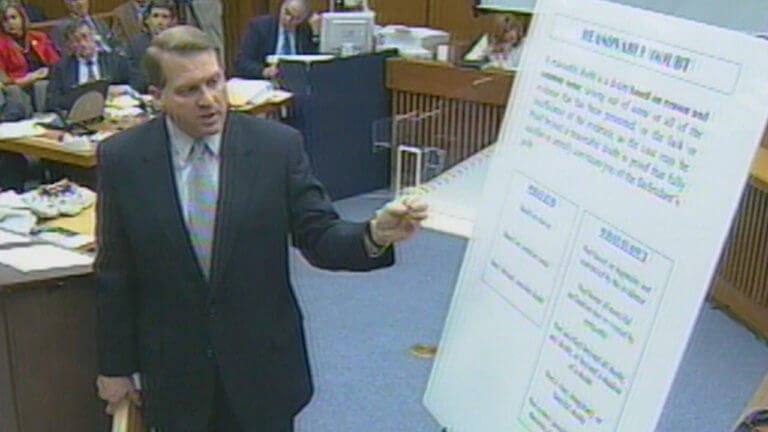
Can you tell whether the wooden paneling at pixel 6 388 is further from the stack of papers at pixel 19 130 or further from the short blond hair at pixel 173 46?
the stack of papers at pixel 19 130

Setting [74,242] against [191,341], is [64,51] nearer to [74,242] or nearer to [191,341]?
[74,242]

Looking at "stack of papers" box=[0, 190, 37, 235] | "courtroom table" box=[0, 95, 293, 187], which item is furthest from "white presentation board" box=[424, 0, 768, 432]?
"courtroom table" box=[0, 95, 293, 187]

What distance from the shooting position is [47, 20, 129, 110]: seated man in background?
5246mm

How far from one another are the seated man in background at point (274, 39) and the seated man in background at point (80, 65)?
829 mm

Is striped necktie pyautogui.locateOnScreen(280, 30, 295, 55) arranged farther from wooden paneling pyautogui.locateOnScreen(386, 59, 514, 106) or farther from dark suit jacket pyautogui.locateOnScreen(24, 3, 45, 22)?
dark suit jacket pyautogui.locateOnScreen(24, 3, 45, 22)

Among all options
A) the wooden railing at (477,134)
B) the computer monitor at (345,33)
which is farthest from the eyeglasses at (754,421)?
the computer monitor at (345,33)

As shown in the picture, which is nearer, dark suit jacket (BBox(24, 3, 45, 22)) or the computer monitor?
the computer monitor

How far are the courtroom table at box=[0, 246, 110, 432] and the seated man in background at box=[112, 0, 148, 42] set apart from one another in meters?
4.57

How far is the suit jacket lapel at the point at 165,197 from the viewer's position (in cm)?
200

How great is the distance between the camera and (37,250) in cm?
265

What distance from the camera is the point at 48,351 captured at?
245cm

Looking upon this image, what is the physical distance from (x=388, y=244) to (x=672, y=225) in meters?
0.76

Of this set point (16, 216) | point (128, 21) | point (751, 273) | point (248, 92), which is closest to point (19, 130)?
point (248, 92)

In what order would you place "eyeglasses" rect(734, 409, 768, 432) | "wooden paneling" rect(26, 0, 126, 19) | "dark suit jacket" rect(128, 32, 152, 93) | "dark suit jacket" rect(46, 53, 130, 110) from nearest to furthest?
"eyeglasses" rect(734, 409, 768, 432) < "dark suit jacket" rect(46, 53, 130, 110) < "dark suit jacket" rect(128, 32, 152, 93) < "wooden paneling" rect(26, 0, 126, 19)
